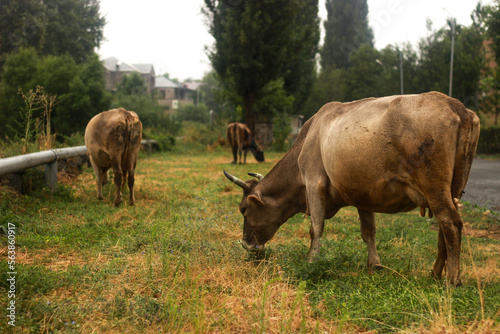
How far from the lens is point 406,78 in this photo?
39500 millimetres

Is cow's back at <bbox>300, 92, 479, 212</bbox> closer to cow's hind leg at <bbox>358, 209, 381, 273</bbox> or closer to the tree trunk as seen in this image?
cow's hind leg at <bbox>358, 209, 381, 273</bbox>

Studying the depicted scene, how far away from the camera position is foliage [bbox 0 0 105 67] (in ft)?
77.9

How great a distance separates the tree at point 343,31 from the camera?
50.8 metres

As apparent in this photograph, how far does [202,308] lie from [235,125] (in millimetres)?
16652

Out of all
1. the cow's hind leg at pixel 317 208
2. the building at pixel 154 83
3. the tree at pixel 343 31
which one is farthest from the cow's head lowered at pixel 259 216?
the building at pixel 154 83

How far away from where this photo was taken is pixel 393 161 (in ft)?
12.4

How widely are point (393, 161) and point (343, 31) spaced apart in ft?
171

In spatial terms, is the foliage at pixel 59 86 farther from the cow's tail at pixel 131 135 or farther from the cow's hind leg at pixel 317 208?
the cow's hind leg at pixel 317 208

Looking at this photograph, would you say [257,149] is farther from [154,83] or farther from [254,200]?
[154,83]

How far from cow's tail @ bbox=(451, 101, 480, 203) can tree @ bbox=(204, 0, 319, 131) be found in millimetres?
20270

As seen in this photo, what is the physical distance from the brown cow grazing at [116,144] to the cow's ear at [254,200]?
329cm

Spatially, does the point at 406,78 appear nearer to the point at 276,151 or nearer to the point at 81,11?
the point at 276,151

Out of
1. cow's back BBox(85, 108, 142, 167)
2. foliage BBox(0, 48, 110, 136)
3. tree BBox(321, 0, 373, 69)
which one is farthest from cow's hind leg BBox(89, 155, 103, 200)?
tree BBox(321, 0, 373, 69)

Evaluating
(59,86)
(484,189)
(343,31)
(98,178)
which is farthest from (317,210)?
(343,31)
